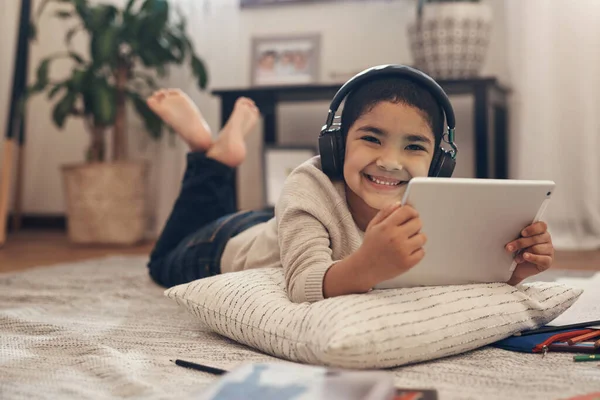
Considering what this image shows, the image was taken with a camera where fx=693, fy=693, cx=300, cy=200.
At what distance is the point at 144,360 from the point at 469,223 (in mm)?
456

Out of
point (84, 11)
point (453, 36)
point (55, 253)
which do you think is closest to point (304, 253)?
point (453, 36)

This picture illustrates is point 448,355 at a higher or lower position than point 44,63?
lower

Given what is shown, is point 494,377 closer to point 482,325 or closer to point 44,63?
point 482,325

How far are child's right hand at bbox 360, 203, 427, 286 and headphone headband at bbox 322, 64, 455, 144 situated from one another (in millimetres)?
220

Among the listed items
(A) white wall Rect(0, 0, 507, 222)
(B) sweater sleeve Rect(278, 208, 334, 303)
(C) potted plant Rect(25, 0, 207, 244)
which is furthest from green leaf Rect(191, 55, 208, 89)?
(B) sweater sleeve Rect(278, 208, 334, 303)

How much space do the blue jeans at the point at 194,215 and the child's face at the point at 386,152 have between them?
44 centimetres

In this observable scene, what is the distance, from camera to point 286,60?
271 cm

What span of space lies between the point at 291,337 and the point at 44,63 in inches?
82.4

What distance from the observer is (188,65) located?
9.05 feet

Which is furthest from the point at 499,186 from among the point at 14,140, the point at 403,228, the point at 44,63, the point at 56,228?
the point at 56,228

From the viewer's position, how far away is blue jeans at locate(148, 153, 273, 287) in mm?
1435

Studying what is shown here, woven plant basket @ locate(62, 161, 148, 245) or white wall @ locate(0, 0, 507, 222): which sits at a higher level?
white wall @ locate(0, 0, 507, 222)

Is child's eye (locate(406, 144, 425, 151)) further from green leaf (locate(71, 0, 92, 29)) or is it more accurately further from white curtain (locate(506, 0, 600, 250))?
green leaf (locate(71, 0, 92, 29))

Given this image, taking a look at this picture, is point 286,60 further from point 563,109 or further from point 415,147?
point 415,147
